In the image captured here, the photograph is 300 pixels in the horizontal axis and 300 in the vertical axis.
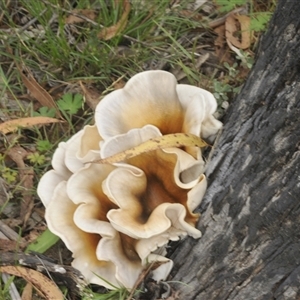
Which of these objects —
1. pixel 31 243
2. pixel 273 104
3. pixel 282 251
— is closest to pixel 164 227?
pixel 282 251

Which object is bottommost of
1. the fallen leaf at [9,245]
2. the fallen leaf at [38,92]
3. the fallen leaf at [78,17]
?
the fallen leaf at [9,245]

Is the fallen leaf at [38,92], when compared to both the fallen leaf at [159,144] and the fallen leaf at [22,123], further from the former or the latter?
the fallen leaf at [159,144]

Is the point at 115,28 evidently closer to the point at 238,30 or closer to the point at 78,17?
the point at 78,17

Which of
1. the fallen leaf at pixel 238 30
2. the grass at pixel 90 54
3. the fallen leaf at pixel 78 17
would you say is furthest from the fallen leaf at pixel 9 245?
the fallen leaf at pixel 238 30

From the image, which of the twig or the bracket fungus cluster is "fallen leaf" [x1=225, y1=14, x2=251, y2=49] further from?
the bracket fungus cluster

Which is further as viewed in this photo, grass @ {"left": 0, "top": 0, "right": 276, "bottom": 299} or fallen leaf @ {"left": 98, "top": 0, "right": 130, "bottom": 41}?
fallen leaf @ {"left": 98, "top": 0, "right": 130, "bottom": 41}

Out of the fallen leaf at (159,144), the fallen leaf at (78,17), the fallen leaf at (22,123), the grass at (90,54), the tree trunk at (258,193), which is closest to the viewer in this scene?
the tree trunk at (258,193)

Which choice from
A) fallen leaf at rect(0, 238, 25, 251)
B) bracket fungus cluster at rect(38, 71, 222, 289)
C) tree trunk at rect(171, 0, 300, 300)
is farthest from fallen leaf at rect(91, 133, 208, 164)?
fallen leaf at rect(0, 238, 25, 251)

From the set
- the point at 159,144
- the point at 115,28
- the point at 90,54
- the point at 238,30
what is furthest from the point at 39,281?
the point at 238,30
